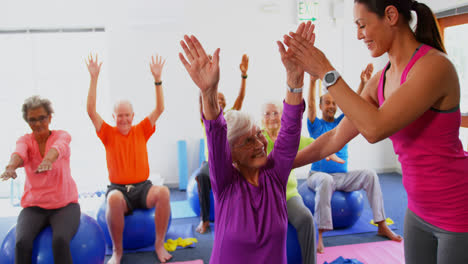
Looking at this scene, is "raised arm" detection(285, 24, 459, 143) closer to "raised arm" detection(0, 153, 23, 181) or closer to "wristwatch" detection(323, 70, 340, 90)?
"wristwatch" detection(323, 70, 340, 90)

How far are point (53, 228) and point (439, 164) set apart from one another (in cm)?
235

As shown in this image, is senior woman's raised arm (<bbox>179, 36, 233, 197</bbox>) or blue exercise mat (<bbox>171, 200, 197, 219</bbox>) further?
blue exercise mat (<bbox>171, 200, 197, 219</bbox>)

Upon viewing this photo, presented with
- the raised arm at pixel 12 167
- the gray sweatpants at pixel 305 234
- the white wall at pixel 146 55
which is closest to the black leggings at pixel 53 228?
the raised arm at pixel 12 167

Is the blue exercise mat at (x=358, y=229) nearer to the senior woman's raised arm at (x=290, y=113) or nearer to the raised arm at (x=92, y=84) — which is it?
the senior woman's raised arm at (x=290, y=113)

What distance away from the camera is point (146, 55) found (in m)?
5.18

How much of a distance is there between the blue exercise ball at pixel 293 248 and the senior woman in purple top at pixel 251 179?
103 cm

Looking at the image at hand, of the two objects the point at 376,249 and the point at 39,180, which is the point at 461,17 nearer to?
the point at 376,249

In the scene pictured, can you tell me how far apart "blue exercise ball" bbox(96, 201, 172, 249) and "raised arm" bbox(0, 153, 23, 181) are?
94 centimetres

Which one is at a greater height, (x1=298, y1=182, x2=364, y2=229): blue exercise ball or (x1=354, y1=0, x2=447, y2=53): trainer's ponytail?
(x1=354, y1=0, x2=447, y2=53): trainer's ponytail

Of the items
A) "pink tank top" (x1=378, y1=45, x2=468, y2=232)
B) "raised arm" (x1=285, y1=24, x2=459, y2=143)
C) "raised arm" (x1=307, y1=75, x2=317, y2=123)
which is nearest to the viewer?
"raised arm" (x1=285, y1=24, x2=459, y2=143)

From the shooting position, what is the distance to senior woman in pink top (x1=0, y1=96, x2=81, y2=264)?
242 cm

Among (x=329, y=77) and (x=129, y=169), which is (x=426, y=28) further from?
(x=129, y=169)

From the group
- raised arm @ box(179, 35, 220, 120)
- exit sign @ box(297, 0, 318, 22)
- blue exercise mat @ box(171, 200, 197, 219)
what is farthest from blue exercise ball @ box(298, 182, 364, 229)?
exit sign @ box(297, 0, 318, 22)

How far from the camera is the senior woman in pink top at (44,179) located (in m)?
2.42
